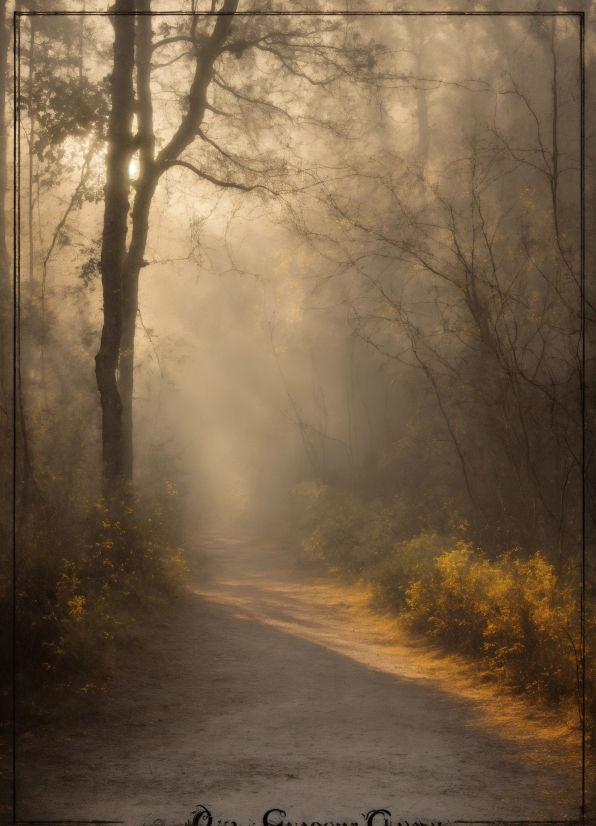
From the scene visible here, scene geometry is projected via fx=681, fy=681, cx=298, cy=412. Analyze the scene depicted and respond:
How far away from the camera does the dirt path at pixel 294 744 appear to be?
3.60 m

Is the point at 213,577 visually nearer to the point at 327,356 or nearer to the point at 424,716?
the point at 327,356

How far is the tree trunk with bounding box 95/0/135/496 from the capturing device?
7.01m

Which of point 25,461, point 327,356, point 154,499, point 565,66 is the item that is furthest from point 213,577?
point 565,66

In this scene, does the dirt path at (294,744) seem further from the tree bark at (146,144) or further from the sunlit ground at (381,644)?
the tree bark at (146,144)

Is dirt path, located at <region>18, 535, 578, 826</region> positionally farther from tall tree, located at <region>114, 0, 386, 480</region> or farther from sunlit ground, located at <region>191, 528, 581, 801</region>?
tall tree, located at <region>114, 0, 386, 480</region>

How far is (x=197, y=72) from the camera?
7.90m

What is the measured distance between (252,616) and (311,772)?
15.4 feet

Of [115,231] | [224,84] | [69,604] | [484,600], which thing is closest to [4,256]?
[115,231]

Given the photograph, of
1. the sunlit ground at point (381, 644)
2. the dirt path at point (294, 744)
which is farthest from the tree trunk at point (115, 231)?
the sunlit ground at point (381, 644)

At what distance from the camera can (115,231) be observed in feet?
24.8

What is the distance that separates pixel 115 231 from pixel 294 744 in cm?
558

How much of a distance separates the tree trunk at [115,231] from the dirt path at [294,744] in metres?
2.34

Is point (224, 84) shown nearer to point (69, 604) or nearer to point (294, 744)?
point (69, 604)

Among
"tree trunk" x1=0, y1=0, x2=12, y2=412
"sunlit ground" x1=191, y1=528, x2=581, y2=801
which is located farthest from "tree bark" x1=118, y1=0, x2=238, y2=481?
"sunlit ground" x1=191, y1=528, x2=581, y2=801
